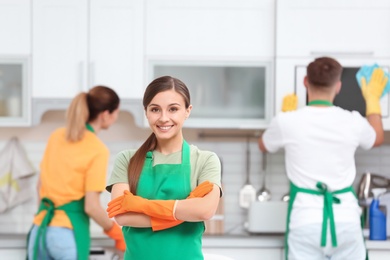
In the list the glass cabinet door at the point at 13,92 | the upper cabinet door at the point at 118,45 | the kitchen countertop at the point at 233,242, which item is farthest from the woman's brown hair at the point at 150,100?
the glass cabinet door at the point at 13,92

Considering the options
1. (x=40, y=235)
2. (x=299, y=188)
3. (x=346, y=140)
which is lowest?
(x=40, y=235)

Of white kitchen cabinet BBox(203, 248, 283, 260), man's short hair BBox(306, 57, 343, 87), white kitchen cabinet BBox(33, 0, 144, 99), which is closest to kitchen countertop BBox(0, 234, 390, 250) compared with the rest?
white kitchen cabinet BBox(203, 248, 283, 260)

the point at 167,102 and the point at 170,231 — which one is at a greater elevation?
the point at 167,102

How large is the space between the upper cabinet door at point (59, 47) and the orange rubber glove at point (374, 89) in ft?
4.78

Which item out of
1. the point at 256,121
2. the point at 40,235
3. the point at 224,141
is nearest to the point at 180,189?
the point at 40,235

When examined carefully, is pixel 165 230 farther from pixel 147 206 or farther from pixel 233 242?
pixel 233 242

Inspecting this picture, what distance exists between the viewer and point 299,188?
346cm

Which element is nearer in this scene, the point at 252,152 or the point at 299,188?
the point at 299,188

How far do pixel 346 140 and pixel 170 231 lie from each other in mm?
1791

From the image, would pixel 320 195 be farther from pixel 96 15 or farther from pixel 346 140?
pixel 96 15

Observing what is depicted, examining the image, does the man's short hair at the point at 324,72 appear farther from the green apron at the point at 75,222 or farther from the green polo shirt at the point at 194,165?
the green polo shirt at the point at 194,165

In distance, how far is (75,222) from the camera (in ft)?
11.8

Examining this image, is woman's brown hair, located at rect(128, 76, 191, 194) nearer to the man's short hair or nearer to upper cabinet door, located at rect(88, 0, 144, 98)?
the man's short hair

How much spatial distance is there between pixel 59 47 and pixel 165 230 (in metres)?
2.47
